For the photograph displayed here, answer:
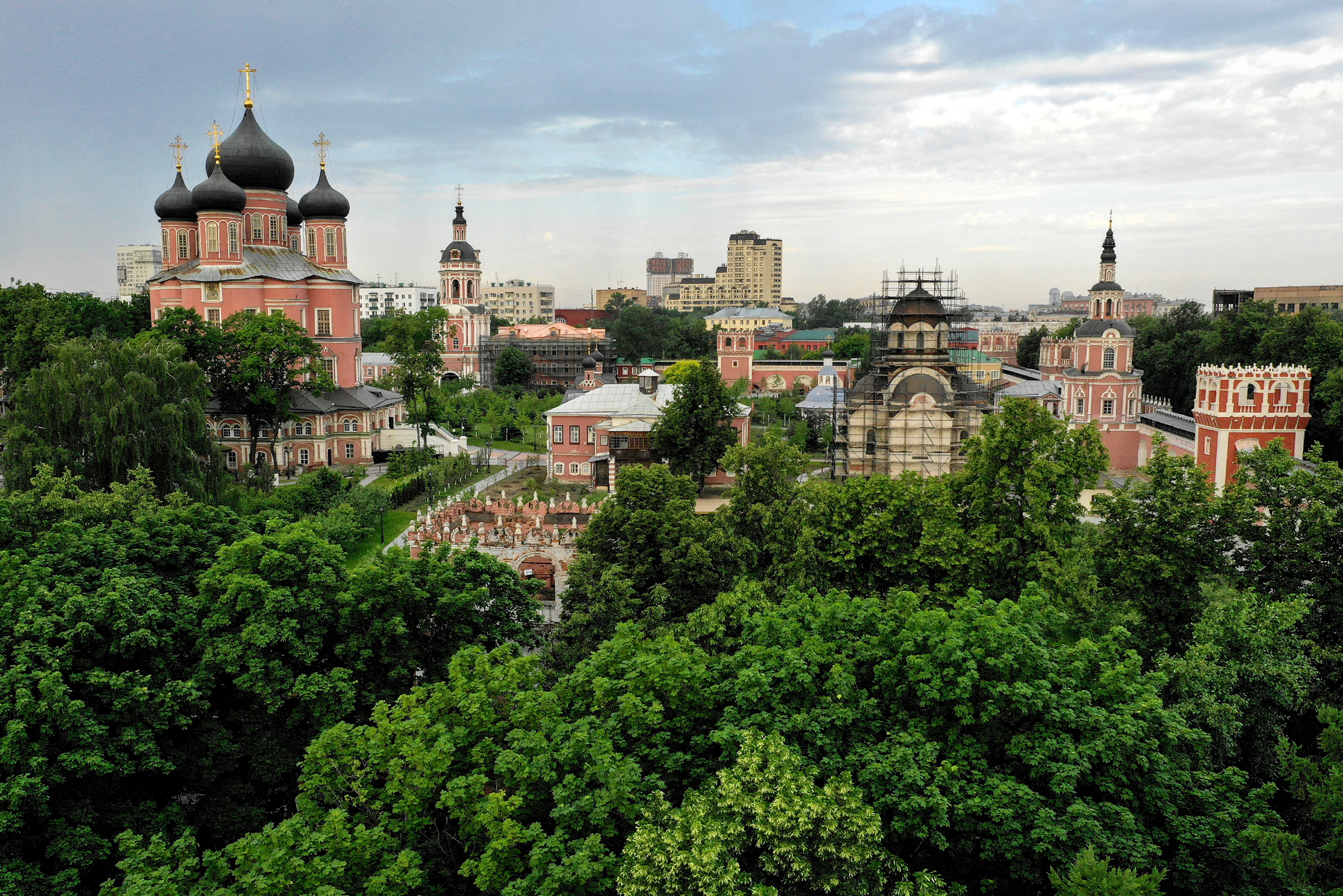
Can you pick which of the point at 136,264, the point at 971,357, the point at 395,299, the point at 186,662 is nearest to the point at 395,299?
the point at 395,299

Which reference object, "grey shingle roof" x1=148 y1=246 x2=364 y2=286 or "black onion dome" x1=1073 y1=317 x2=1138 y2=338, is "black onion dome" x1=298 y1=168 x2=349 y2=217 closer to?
"grey shingle roof" x1=148 y1=246 x2=364 y2=286

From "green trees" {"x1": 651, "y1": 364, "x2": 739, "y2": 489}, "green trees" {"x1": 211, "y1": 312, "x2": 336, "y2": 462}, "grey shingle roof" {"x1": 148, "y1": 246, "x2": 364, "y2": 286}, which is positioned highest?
"grey shingle roof" {"x1": 148, "y1": 246, "x2": 364, "y2": 286}

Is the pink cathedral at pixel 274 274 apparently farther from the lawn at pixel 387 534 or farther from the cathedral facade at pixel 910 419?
the cathedral facade at pixel 910 419

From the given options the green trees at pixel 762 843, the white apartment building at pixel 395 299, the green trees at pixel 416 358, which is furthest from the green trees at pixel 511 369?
the white apartment building at pixel 395 299

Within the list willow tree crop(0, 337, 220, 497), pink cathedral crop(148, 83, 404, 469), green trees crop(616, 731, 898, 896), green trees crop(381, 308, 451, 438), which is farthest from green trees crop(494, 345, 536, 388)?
green trees crop(616, 731, 898, 896)

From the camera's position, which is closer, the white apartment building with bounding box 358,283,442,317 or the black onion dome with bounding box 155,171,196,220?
the black onion dome with bounding box 155,171,196,220

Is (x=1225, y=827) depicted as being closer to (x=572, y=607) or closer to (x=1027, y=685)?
(x=1027, y=685)

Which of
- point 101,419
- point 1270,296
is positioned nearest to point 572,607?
point 101,419
